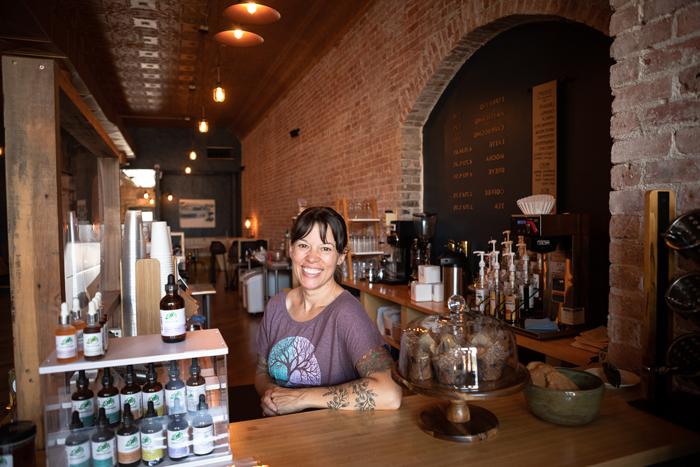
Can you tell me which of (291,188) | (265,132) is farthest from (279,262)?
(265,132)

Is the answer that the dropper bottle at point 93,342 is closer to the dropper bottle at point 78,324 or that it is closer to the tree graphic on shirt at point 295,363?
the dropper bottle at point 78,324

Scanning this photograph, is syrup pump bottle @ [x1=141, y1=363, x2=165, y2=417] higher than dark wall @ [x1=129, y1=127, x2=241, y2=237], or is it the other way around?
dark wall @ [x1=129, y1=127, x2=241, y2=237]

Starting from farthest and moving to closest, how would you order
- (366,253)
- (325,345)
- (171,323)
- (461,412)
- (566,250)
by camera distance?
(366,253), (566,250), (325,345), (461,412), (171,323)

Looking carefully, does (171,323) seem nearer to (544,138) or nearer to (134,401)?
(134,401)

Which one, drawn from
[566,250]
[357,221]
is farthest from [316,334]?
[357,221]

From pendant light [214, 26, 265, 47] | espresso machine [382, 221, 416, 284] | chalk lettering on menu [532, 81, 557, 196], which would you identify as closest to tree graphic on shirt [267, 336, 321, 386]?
chalk lettering on menu [532, 81, 557, 196]

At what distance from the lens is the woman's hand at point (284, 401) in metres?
1.82

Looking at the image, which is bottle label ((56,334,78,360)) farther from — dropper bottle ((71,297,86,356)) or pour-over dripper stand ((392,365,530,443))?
pour-over dripper stand ((392,365,530,443))

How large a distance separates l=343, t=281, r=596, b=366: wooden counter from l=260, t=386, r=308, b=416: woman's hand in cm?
99

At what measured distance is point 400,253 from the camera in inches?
203

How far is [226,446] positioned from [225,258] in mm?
13438

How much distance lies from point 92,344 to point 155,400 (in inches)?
8.8

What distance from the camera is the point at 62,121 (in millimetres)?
2549

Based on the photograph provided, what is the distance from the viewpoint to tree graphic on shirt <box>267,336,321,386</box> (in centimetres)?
202
